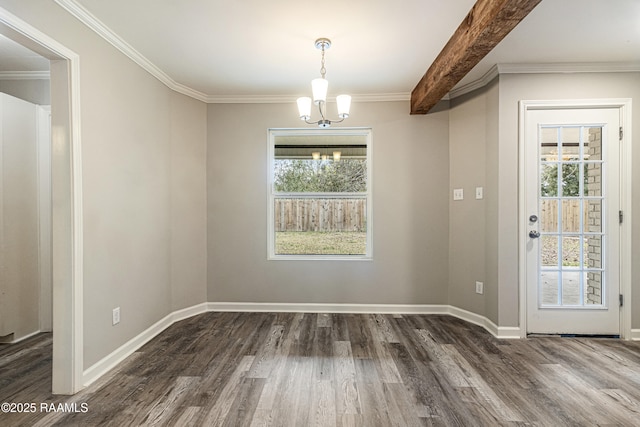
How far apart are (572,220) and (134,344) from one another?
4.13 m

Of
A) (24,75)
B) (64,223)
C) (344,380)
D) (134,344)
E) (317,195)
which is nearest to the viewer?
(64,223)

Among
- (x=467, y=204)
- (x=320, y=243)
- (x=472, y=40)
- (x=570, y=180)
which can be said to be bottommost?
(x=320, y=243)

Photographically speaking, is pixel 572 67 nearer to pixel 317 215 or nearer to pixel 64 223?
pixel 317 215

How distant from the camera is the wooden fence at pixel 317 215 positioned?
362 cm

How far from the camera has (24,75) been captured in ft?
9.69

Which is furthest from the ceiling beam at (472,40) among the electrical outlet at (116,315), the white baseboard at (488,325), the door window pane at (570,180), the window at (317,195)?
the electrical outlet at (116,315)

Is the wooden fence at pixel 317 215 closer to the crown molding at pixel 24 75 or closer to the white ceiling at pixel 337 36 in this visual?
the white ceiling at pixel 337 36

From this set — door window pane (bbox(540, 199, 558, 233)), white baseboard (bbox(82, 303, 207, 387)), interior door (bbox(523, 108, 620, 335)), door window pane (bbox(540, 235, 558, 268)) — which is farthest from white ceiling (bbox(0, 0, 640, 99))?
white baseboard (bbox(82, 303, 207, 387))

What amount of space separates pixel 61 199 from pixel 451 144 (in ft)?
11.8

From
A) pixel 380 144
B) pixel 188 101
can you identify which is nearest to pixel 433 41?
pixel 380 144

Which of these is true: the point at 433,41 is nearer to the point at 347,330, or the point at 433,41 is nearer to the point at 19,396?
the point at 347,330

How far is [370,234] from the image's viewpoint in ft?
11.6

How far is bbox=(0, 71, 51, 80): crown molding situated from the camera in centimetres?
294

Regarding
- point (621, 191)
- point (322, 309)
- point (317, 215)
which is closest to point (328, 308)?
point (322, 309)
